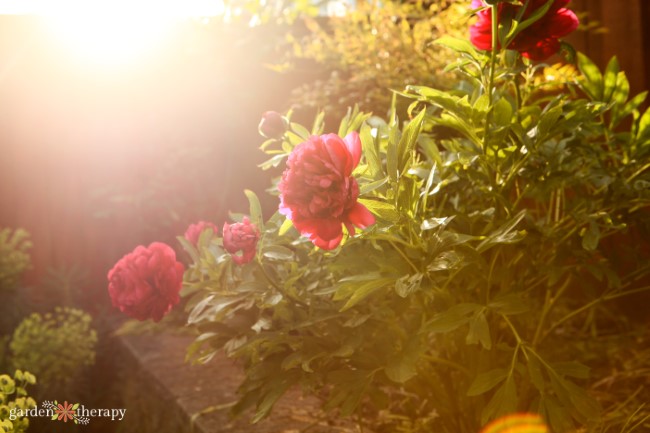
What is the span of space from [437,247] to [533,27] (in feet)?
1.48

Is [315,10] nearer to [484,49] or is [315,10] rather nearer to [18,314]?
[18,314]

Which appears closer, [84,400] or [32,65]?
[84,400]

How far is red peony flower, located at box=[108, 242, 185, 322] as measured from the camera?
147 centimetres

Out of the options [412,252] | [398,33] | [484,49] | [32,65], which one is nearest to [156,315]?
[412,252]

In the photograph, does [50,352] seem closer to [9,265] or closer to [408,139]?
[9,265]

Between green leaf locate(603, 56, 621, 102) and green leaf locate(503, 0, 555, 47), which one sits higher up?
green leaf locate(503, 0, 555, 47)

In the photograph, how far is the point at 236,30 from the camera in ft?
13.4

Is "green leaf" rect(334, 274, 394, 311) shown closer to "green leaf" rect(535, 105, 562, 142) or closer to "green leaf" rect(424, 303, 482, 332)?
"green leaf" rect(424, 303, 482, 332)

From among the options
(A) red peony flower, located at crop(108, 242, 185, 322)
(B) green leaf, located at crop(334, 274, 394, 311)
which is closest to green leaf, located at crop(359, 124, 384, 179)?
(B) green leaf, located at crop(334, 274, 394, 311)

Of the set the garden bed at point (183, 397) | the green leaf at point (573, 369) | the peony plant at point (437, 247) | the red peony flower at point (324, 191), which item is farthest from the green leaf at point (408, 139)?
the garden bed at point (183, 397)

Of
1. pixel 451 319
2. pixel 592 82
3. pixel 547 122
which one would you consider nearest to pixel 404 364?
pixel 451 319

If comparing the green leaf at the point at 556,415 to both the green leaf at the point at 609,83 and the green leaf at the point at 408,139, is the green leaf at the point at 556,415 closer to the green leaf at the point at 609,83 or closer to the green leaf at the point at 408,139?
the green leaf at the point at 408,139

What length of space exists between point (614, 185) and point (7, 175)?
4.80 meters

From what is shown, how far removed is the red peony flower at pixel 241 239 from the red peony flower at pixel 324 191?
242mm
